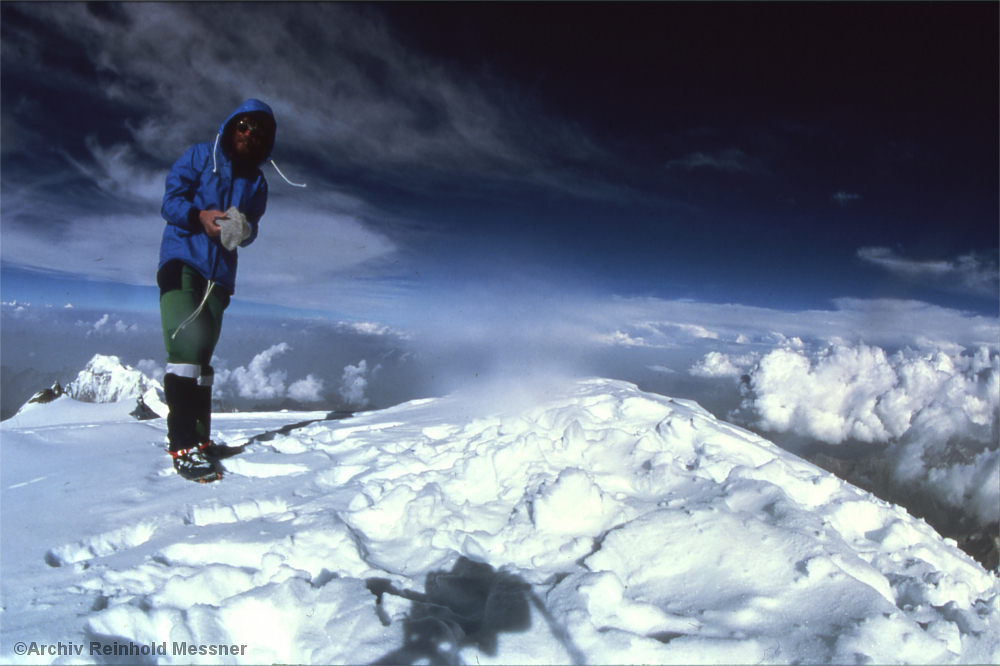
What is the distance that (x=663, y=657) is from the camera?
1.48 meters

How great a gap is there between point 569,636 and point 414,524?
3.88ft

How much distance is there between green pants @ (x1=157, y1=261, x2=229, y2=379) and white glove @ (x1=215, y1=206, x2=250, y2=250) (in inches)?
15.4

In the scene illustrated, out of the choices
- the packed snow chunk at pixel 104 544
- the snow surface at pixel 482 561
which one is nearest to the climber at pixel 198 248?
the snow surface at pixel 482 561

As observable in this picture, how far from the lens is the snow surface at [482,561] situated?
5.02 ft

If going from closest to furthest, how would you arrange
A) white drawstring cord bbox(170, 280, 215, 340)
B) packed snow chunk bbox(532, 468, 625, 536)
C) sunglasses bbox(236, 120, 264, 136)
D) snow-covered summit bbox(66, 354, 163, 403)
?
packed snow chunk bbox(532, 468, 625, 536) < white drawstring cord bbox(170, 280, 215, 340) < sunglasses bbox(236, 120, 264, 136) < snow-covered summit bbox(66, 354, 163, 403)

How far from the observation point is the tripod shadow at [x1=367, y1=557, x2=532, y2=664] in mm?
1500

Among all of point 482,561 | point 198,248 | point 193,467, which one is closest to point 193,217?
point 198,248

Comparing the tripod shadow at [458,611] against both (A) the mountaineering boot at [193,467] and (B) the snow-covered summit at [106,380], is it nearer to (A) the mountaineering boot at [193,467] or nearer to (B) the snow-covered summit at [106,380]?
(A) the mountaineering boot at [193,467]

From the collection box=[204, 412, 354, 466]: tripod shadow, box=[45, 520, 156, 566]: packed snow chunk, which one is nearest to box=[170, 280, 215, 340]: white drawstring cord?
box=[204, 412, 354, 466]: tripod shadow

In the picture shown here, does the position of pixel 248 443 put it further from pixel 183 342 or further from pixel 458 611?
pixel 458 611

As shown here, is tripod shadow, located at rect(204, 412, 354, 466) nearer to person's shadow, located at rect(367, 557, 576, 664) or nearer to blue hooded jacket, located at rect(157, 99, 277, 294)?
blue hooded jacket, located at rect(157, 99, 277, 294)

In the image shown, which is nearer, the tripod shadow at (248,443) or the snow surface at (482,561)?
the snow surface at (482,561)

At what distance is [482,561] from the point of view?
217cm

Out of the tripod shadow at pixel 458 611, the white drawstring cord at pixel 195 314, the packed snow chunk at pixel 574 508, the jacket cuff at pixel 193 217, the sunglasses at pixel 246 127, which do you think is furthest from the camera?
the sunglasses at pixel 246 127
